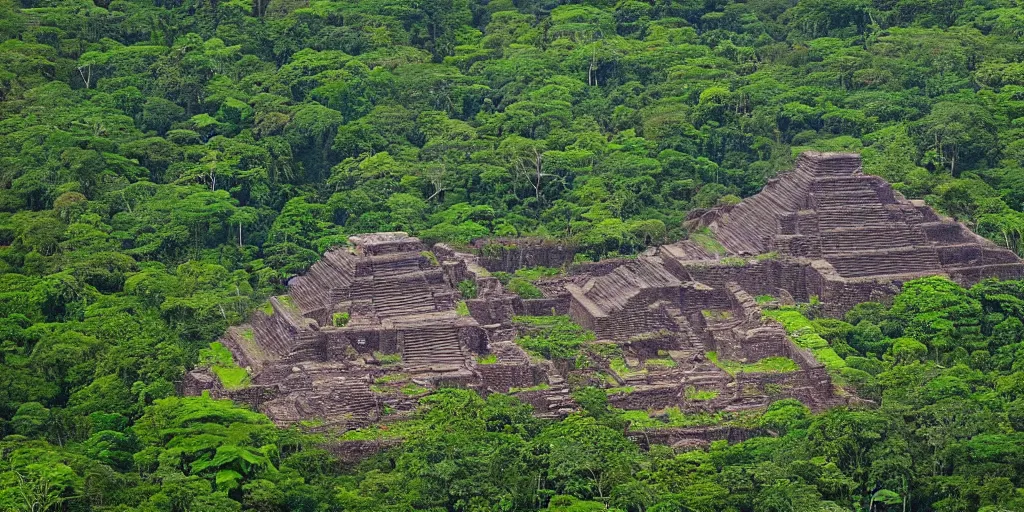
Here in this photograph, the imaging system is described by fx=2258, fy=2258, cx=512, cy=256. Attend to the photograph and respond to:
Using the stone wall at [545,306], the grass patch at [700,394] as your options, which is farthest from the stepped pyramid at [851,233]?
the grass patch at [700,394]

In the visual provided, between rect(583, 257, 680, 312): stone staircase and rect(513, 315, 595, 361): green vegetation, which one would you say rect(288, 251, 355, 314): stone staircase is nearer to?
rect(513, 315, 595, 361): green vegetation

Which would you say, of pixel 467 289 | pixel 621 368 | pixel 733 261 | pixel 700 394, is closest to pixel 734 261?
pixel 733 261

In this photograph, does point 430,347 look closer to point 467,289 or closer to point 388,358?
point 388,358

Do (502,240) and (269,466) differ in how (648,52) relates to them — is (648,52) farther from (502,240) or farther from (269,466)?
(269,466)

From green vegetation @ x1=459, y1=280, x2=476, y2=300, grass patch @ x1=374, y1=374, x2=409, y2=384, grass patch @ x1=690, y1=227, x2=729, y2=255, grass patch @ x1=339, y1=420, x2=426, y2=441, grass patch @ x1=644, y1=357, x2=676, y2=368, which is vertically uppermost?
grass patch @ x1=690, y1=227, x2=729, y2=255

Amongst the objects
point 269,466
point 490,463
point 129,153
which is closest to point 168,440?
point 269,466

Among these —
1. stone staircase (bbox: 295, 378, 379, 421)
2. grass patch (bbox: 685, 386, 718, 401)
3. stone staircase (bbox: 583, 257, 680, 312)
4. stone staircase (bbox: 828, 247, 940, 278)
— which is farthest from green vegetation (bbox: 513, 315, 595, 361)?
stone staircase (bbox: 828, 247, 940, 278)
